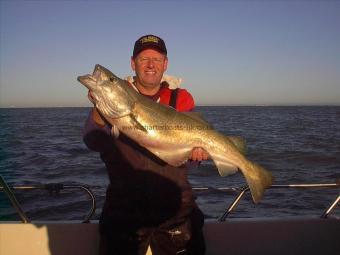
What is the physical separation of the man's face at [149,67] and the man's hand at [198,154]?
929 mm

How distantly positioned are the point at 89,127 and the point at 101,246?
4.31 ft

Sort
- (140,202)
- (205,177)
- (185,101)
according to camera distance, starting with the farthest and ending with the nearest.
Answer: (205,177) → (185,101) → (140,202)

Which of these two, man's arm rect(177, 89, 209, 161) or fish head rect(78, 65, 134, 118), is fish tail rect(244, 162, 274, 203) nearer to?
man's arm rect(177, 89, 209, 161)

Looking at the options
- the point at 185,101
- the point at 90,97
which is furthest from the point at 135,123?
the point at 185,101

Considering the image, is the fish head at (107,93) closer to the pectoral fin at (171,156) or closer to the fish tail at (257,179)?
the pectoral fin at (171,156)

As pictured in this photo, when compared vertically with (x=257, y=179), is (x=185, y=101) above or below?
above

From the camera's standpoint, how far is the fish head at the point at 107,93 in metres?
3.79

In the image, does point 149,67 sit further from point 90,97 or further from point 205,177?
point 205,177

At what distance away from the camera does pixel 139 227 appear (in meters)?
3.78

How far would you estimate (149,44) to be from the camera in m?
4.20

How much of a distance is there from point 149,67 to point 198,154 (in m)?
1.18

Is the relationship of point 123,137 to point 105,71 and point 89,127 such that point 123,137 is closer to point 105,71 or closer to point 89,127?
point 89,127

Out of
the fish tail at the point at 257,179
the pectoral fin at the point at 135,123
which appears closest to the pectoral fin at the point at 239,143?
the fish tail at the point at 257,179

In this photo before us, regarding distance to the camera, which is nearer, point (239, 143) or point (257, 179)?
point (257, 179)
